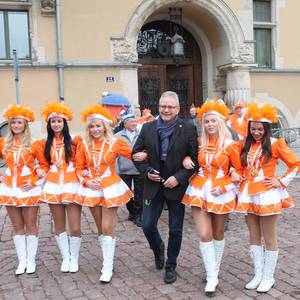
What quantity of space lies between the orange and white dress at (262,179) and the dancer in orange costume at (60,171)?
1.75 m

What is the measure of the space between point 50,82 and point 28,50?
116 cm

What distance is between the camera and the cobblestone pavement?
4.44 meters

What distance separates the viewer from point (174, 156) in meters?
4.52

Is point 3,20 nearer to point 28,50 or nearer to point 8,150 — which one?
point 28,50

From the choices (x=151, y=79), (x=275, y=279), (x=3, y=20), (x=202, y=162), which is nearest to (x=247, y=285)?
(x=275, y=279)

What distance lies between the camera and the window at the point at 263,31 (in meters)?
15.8

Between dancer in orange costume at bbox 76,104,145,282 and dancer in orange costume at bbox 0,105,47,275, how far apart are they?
53cm

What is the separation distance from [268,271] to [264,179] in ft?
2.91

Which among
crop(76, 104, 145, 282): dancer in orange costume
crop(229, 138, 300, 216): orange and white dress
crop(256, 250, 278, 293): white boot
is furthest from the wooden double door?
crop(256, 250, 278, 293): white boot

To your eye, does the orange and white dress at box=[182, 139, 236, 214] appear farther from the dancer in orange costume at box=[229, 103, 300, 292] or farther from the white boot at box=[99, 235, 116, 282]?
the white boot at box=[99, 235, 116, 282]

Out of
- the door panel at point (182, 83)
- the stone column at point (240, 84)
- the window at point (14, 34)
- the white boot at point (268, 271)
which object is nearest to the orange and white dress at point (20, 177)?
the white boot at point (268, 271)

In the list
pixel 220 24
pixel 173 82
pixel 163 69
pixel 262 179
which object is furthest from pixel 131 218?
pixel 173 82

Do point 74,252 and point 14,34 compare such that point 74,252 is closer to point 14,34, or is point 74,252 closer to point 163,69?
point 14,34

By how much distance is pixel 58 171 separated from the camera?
4914 mm
